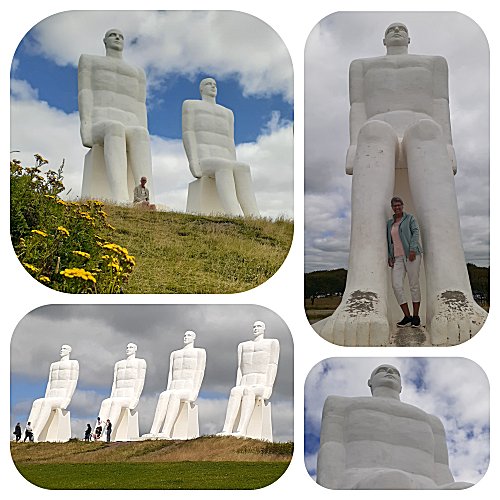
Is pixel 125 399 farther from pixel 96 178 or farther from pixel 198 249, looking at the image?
pixel 96 178

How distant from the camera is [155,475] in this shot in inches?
297

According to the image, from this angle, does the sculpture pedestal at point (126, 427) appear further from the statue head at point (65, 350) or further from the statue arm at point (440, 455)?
the statue arm at point (440, 455)

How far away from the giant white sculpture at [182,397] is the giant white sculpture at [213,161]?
1290 mm

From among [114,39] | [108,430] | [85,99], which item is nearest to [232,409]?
[108,430]

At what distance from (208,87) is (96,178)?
1.18 metres

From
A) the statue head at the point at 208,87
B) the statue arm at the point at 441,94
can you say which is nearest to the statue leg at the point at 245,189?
the statue head at the point at 208,87

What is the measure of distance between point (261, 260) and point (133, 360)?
1268 millimetres

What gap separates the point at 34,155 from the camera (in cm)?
782

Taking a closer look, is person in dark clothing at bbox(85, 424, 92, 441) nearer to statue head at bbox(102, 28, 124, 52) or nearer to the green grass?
the green grass

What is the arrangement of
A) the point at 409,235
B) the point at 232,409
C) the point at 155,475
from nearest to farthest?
1. the point at 409,235
2. the point at 155,475
3. the point at 232,409

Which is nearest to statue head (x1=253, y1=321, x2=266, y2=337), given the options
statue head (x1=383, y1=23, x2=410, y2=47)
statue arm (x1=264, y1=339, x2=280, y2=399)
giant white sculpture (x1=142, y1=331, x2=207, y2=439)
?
statue arm (x1=264, y1=339, x2=280, y2=399)

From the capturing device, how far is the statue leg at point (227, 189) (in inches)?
337

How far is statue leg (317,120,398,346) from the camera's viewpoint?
716 centimetres

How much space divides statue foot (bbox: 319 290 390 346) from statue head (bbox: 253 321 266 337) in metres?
0.76
